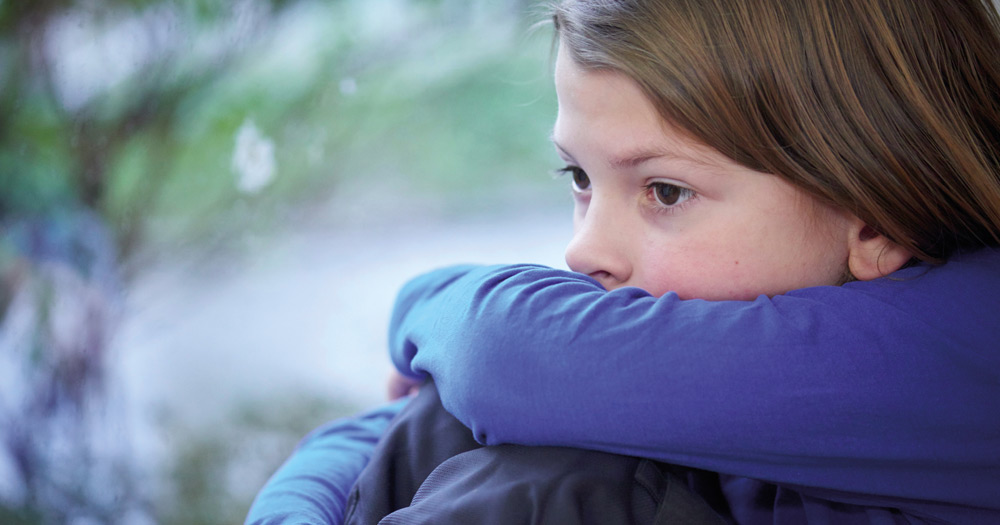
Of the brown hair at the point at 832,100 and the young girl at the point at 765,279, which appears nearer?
the young girl at the point at 765,279

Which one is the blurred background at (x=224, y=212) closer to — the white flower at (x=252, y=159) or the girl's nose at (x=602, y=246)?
the white flower at (x=252, y=159)

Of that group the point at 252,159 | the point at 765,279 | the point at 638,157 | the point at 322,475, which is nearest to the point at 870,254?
the point at 765,279

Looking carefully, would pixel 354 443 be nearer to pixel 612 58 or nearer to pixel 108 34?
pixel 612 58

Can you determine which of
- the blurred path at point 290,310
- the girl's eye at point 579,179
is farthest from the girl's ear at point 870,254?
the blurred path at point 290,310

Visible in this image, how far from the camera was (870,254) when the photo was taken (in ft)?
2.41

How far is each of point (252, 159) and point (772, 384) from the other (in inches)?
40.4

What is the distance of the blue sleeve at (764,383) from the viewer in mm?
559

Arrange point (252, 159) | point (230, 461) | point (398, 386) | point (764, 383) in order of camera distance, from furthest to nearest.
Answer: point (230, 461), point (252, 159), point (398, 386), point (764, 383)

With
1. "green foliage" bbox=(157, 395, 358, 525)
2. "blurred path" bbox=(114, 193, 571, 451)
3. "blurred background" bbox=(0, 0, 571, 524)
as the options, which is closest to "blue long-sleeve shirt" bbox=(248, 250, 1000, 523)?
"blurred background" bbox=(0, 0, 571, 524)

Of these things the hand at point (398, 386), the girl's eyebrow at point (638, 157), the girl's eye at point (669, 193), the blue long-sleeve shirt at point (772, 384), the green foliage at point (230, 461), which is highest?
the girl's eyebrow at point (638, 157)

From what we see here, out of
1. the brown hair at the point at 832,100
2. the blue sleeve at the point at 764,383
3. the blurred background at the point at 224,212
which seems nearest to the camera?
the blue sleeve at the point at 764,383

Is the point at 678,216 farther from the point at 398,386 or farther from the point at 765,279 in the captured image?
the point at 398,386

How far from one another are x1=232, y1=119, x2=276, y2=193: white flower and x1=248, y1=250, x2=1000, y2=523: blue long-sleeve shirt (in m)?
0.85

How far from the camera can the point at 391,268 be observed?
60.1 inches
